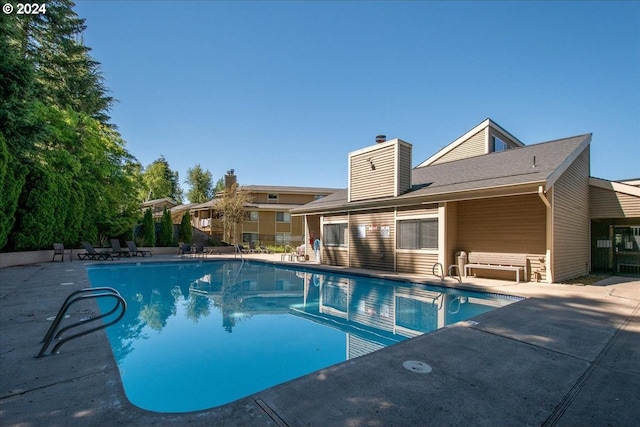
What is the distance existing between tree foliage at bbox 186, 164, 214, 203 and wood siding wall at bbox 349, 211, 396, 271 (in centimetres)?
4340

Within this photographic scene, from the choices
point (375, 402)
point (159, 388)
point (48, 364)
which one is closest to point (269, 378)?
point (159, 388)

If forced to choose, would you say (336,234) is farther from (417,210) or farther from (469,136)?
(469,136)

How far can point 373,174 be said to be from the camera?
14.1 meters

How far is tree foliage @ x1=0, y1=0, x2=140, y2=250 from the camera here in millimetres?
11148

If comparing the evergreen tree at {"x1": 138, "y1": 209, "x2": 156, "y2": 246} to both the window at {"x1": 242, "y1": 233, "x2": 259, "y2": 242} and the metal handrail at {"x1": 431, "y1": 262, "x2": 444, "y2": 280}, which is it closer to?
the window at {"x1": 242, "y1": 233, "x2": 259, "y2": 242}

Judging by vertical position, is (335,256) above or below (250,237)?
below

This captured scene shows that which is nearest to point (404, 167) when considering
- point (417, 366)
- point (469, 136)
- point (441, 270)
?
point (441, 270)

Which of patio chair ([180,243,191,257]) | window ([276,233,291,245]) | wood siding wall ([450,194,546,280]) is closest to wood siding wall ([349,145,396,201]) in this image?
wood siding wall ([450,194,546,280])

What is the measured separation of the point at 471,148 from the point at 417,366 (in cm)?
1562

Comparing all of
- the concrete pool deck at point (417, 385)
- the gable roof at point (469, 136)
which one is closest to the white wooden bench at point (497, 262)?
the concrete pool deck at point (417, 385)

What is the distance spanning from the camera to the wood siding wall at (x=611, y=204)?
1129cm

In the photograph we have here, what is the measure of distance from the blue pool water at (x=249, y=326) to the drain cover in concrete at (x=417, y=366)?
4.58 ft

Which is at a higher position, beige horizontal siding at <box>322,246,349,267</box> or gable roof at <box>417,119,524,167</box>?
gable roof at <box>417,119,524,167</box>

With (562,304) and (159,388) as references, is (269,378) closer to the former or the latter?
(159,388)
